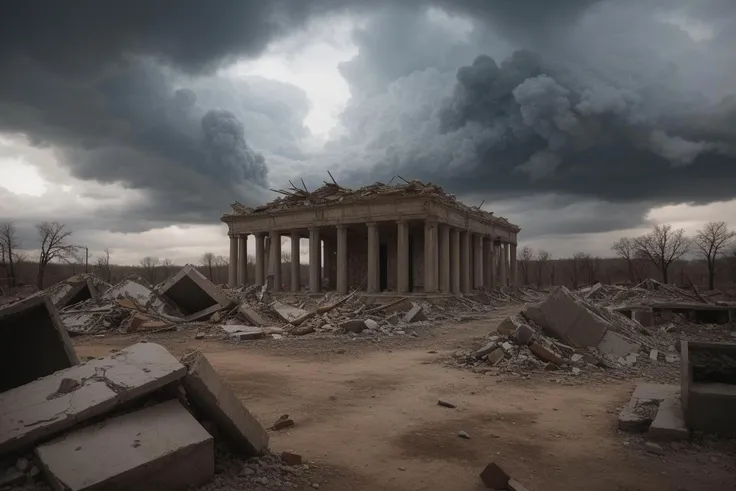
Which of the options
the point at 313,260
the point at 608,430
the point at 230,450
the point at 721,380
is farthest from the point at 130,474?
the point at 313,260

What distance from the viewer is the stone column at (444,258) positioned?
2551 cm

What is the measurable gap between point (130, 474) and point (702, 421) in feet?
21.5

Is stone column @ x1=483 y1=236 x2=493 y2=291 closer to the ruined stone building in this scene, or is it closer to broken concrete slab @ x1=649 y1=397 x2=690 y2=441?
the ruined stone building

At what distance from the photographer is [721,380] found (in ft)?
23.1

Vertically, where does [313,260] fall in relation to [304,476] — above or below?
above

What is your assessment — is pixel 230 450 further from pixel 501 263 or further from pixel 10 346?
pixel 501 263

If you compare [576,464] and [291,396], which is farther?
[291,396]

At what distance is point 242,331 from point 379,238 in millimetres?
15001

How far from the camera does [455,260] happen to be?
89.0 feet

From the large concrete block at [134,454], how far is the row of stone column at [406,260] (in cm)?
1991

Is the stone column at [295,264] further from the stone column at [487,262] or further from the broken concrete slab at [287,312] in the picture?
the stone column at [487,262]

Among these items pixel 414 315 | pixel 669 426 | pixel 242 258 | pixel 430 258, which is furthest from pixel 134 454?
pixel 242 258

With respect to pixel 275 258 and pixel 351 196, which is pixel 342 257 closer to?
pixel 351 196

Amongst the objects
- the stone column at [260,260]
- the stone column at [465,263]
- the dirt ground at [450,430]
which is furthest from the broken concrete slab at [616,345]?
the stone column at [260,260]
